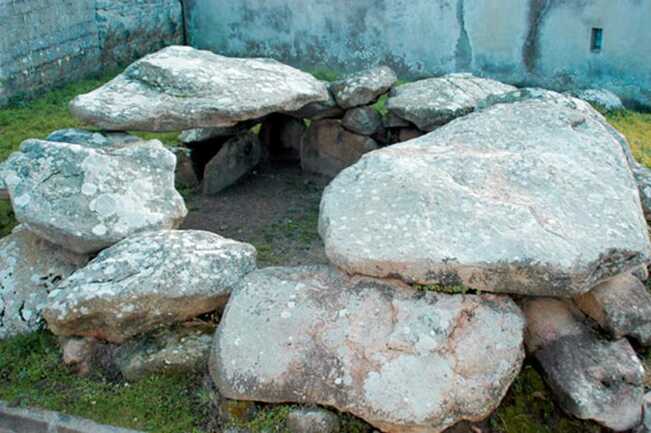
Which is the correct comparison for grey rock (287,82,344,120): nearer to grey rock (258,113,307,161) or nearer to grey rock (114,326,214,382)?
grey rock (258,113,307,161)

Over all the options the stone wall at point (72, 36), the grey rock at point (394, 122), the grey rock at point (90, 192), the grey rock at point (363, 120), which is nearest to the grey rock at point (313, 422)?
the grey rock at point (90, 192)

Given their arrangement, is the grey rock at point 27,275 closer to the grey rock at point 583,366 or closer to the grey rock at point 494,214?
the grey rock at point 494,214

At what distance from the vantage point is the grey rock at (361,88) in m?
6.93

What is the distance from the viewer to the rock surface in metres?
3.93

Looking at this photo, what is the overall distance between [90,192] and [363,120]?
275 centimetres

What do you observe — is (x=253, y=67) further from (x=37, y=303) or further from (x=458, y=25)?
(x=458, y=25)

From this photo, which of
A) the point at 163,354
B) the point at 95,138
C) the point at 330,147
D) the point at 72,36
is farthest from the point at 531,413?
the point at 72,36

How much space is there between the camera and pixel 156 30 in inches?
444

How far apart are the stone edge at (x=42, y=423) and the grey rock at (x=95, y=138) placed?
1.95m

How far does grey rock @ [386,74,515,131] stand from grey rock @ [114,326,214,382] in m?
2.87

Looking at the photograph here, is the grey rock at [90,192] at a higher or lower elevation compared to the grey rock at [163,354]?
higher

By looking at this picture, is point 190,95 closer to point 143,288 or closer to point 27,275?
point 27,275

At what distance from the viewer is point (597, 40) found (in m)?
9.54

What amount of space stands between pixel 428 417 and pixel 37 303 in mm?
2483
